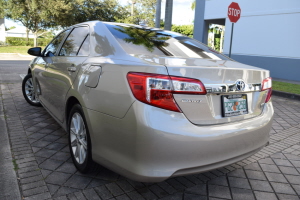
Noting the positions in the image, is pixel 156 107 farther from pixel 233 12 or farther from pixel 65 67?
pixel 233 12

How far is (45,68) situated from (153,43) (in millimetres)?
1993

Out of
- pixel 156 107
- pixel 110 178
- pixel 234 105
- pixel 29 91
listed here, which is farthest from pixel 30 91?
pixel 234 105

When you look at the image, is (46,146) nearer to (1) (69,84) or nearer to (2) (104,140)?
(1) (69,84)

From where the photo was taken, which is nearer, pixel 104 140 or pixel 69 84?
pixel 104 140

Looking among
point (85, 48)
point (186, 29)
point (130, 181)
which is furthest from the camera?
point (186, 29)

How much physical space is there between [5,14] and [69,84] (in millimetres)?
33975

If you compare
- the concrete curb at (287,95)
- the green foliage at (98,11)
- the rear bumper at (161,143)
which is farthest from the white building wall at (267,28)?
the green foliage at (98,11)

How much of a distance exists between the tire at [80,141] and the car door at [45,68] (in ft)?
3.80

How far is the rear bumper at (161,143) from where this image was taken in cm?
199

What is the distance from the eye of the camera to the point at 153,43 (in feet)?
9.16

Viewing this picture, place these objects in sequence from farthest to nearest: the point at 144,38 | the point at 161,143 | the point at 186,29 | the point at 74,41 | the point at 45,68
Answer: the point at 186,29 → the point at 45,68 → the point at 74,41 → the point at 144,38 → the point at 161,143

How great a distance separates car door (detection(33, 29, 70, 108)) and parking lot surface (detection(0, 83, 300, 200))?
547mm

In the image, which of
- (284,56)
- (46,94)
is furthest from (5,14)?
(46,94)

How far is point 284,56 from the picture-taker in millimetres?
12188
